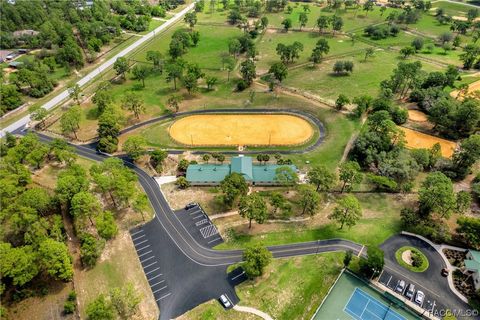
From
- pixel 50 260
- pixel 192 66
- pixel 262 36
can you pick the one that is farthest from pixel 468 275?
pixel 262 36

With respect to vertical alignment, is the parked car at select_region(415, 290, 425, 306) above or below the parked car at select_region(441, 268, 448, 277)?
below

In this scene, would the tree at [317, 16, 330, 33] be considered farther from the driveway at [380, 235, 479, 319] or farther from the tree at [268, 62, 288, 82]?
the driveway at [380, 235, 479, 319]

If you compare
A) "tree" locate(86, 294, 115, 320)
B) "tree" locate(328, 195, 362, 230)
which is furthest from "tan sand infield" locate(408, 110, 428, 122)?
"tree" locate(86, 294, 115, 320)

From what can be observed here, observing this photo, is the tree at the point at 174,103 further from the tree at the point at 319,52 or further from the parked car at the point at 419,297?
the parked car at the point at 419,297

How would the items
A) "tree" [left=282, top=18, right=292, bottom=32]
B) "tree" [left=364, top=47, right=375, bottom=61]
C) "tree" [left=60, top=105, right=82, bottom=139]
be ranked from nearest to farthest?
"tree" [left=60, top=105, right=82, bottom=139] → "tree" [left=364, top=47, right=375, bottom=61] → "tree" [left=282, top=18, right=292, bottom=32]

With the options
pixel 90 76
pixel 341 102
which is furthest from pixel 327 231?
pixel 90 76

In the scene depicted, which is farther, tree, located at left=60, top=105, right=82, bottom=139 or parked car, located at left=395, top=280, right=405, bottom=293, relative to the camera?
tree, located at left=60, top=105, right=82, bottom=139
